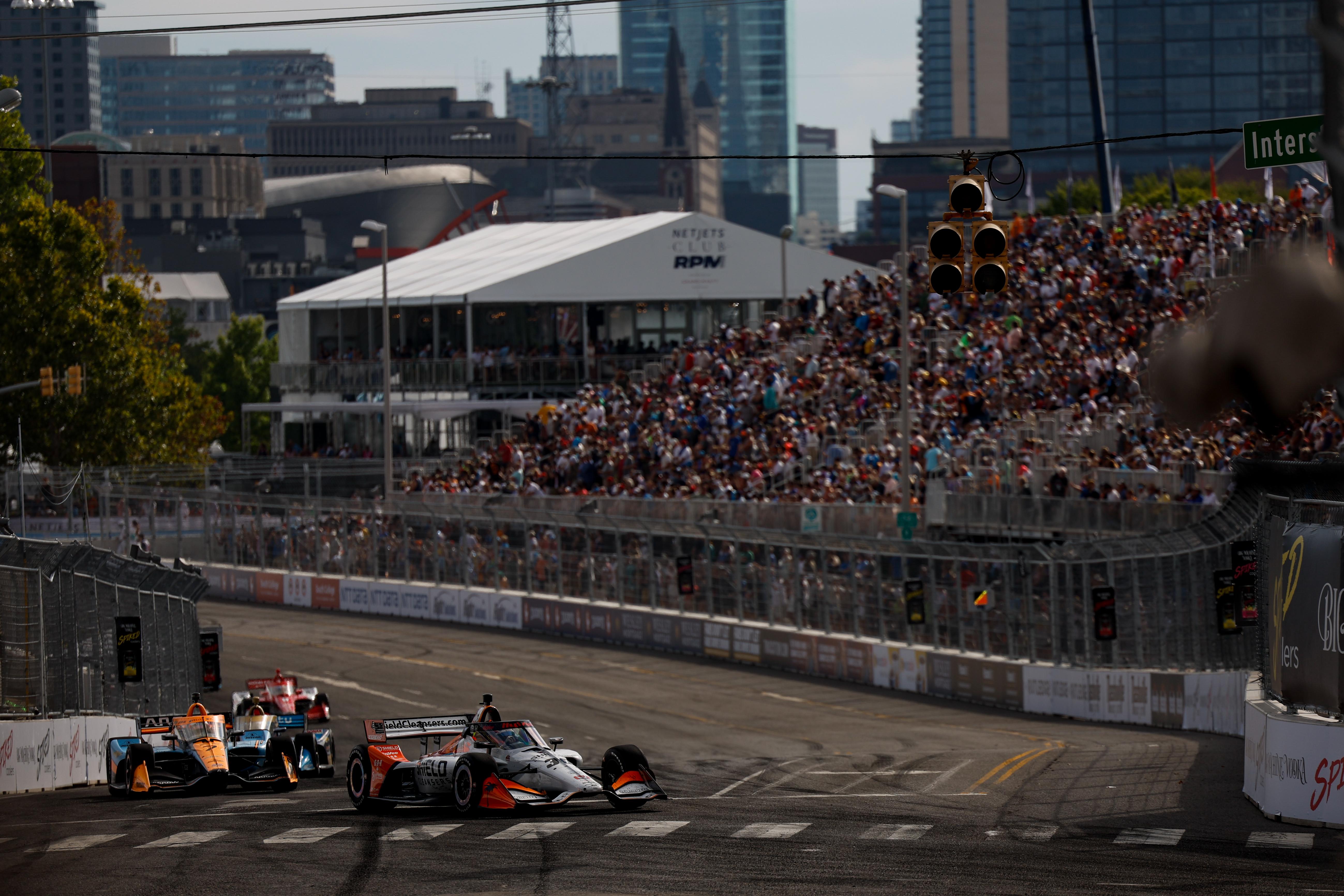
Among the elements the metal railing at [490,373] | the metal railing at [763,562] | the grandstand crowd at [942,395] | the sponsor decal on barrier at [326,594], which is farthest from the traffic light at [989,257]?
the metal railing at [490,373]

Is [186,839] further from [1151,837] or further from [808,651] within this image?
[808,651]

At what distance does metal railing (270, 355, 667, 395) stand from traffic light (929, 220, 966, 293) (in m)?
45.6

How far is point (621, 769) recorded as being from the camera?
17922mm

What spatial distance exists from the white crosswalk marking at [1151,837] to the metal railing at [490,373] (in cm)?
4570

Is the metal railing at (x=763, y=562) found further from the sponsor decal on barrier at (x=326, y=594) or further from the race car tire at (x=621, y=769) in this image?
the race car tire at (x=621, y=769)

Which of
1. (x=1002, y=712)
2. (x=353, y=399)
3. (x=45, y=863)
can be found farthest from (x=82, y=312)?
(x=45, y=863)

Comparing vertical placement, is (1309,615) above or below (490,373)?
below

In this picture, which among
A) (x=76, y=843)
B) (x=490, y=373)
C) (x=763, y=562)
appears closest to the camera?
(x=76, y=843)

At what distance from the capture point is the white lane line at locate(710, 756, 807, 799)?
1992cm

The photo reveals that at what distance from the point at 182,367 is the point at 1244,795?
213 ft

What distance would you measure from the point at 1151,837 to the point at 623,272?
51508 millimetres

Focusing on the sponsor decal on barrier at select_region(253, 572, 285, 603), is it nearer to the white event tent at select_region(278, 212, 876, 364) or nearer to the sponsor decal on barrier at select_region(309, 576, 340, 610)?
the sponsor decal on barrier at select_region(309, 576, 340, 610)

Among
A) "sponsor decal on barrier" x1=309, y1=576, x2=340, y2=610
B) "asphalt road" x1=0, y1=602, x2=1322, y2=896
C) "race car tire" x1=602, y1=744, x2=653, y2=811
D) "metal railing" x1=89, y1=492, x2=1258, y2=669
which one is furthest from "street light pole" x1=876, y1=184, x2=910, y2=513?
"sponsor decal on barrier" x1=309, y1=576, x2=340, y2=610

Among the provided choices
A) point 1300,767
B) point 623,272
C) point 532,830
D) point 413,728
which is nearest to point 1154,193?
point 623,272
